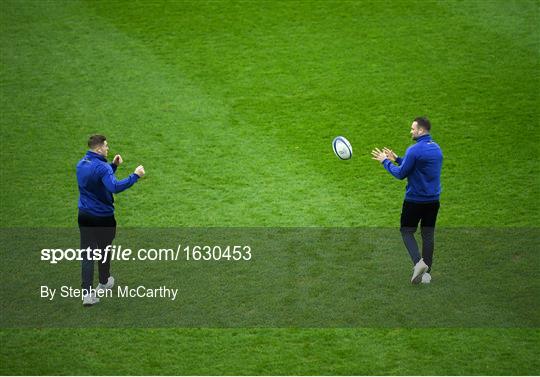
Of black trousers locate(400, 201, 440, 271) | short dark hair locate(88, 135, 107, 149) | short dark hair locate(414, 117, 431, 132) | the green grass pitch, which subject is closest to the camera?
the green grass pitch

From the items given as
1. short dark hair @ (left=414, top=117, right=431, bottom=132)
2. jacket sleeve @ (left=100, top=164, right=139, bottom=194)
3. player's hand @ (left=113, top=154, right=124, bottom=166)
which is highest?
short dark hair @ (left=414, top=117, right=431, bottom=132)

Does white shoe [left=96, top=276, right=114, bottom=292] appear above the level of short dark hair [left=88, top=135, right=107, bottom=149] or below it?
below

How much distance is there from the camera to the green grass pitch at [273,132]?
23.4 feet

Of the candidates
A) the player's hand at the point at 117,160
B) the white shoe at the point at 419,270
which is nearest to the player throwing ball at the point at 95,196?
the player's hand at the point at 117,160

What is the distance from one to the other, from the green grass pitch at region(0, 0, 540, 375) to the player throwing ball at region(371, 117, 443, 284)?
38cm

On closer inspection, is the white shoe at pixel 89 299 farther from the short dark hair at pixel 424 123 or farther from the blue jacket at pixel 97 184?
the short dark hair at pixel 424 123

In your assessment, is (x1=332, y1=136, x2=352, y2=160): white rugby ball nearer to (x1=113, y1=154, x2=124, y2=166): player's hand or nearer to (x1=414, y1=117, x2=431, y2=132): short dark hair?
(x1=414, y1=117, x2=431, y2=132): short dark hair

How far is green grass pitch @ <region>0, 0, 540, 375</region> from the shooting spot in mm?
7125

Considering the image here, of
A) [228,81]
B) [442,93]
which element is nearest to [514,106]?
[442,93]

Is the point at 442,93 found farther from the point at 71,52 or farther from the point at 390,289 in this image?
the point at 71,52

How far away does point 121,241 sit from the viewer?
30.4ft

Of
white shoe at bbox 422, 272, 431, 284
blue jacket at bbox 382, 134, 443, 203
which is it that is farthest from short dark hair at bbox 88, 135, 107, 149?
white shoe at bbox 422, 272, 431, 284

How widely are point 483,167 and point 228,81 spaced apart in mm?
4515

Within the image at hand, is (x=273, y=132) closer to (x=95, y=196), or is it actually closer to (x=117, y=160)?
(x=117, y=160)
